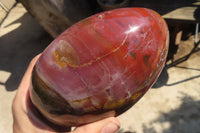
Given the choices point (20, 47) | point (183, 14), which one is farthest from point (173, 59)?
point (20, 47)

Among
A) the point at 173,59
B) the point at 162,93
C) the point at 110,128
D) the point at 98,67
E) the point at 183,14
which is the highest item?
the point at 98,67

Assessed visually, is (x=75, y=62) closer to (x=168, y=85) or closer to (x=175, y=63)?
(x=168, y=85)

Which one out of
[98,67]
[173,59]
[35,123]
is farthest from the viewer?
[173,59]

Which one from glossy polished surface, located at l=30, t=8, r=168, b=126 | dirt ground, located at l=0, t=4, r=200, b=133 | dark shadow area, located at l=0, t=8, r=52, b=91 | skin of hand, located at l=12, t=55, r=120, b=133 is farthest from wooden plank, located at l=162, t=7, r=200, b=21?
dark shadow area, located at l=0, t=8, r=52, b=91

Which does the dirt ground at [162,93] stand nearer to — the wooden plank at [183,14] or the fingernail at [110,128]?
the wooden plank at [183,14]

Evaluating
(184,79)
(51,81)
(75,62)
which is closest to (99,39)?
(75,62)

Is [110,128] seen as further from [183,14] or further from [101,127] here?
[183,14]
